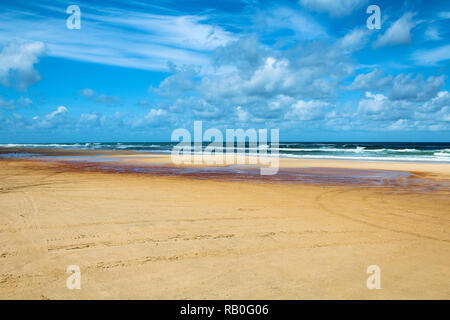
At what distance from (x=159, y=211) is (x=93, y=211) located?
4.91 ft

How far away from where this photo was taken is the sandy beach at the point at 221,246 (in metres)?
3.57

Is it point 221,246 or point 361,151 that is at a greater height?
point 361,151

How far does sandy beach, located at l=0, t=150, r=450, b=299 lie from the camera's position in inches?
141

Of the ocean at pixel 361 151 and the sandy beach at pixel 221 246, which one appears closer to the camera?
the sandy beach at pixel 221 246

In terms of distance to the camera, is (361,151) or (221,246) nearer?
(221,246)

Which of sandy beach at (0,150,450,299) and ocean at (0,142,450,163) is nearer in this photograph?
sandy beach at (0,150,450,299)

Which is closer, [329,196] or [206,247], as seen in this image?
[206,247]

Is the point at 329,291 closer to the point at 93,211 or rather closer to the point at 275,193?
the point at 93,211

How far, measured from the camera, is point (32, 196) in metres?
8.69

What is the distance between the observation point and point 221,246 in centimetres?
488

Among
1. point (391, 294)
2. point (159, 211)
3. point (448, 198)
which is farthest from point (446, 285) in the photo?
point (448, 198)

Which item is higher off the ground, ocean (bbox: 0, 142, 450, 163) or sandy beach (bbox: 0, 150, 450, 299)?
ocean (bbox: 0, 142, 450, 163)

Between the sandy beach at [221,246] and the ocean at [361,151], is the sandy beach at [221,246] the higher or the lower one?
the lower one

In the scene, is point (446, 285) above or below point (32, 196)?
below
